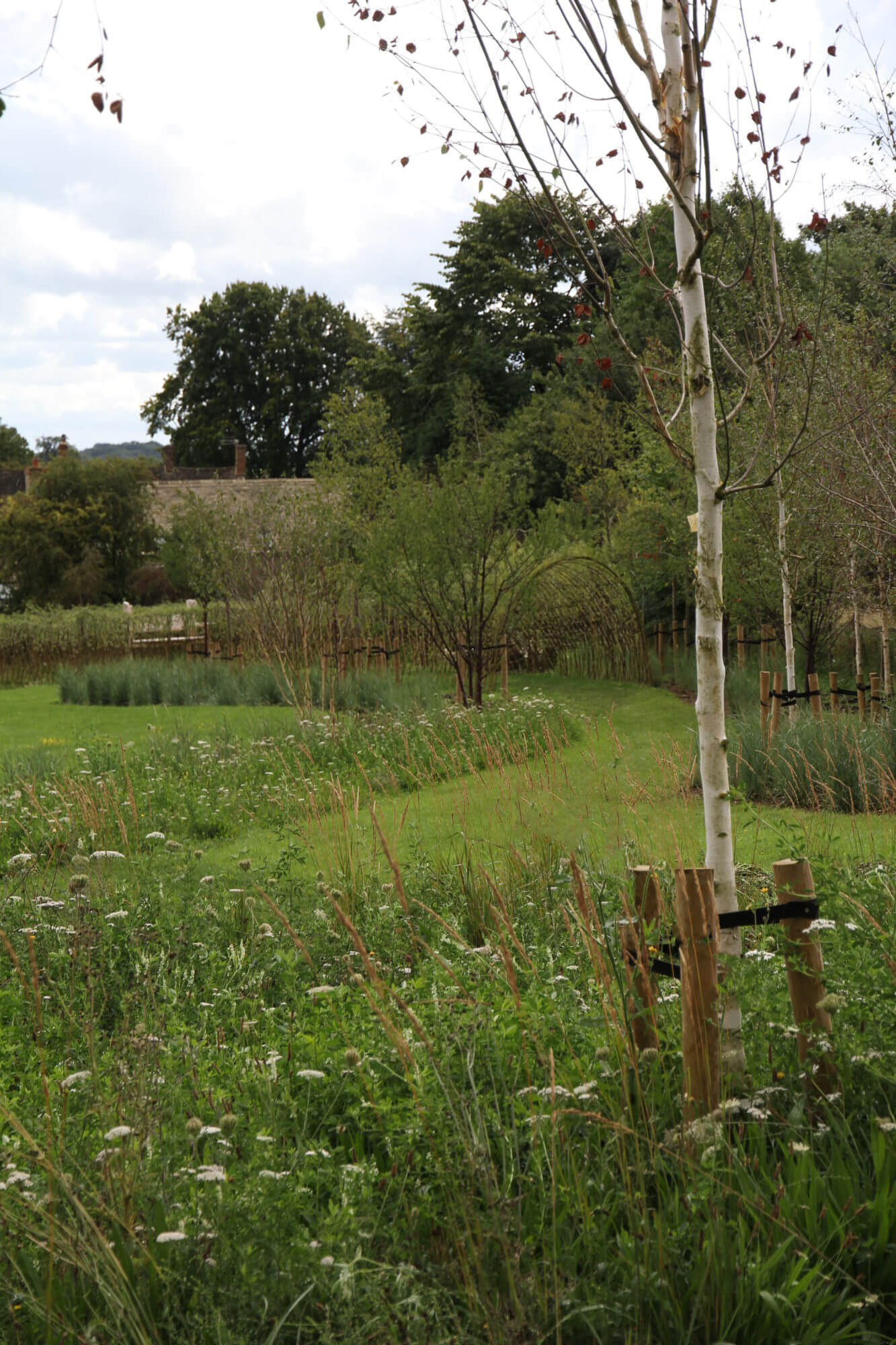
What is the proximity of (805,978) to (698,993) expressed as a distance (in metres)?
0.32

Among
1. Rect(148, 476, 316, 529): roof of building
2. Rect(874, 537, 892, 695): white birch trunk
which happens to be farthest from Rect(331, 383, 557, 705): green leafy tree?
Rect(148, 476, 316, 529): roof of building

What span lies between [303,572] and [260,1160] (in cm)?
1454

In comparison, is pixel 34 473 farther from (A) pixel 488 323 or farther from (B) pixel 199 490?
(A) pixel 488 323

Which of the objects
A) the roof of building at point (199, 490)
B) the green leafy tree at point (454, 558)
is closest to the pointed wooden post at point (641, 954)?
the green leafy tree at point (454, 558)

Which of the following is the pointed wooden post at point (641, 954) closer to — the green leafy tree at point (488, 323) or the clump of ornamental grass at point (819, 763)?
the clump of ornamental grass at point (819, 763)

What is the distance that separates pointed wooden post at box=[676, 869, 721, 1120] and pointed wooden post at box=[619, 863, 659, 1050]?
90 millimetres

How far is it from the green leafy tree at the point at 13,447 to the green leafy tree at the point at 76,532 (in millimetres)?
26273

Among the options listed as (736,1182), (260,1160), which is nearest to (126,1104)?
(260,1160)

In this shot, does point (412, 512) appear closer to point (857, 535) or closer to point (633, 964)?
point (857, 535)

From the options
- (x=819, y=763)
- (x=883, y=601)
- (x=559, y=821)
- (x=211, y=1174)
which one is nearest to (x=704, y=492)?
(x=211, y=1174)

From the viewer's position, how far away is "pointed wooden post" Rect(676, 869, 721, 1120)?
2338 mm

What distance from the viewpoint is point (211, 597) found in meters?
24.8

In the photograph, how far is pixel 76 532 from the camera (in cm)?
2981

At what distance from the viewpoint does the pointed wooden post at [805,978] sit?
2.48m
